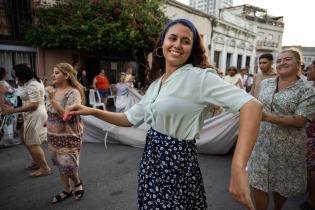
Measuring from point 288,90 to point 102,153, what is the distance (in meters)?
4.09

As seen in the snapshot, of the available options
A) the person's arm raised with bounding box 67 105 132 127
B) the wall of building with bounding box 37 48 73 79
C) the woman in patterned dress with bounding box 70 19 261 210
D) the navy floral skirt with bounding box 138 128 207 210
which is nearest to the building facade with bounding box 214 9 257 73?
the wall of building with bounding box 37 48 73 79

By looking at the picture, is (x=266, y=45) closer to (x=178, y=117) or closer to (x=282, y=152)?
(x=282, y=152)

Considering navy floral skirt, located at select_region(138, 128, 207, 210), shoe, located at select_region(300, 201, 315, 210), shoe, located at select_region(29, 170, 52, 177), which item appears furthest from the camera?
shoe, located at select_region(29, 170, 52, 177)

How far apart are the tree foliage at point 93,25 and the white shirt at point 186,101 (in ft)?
27.9

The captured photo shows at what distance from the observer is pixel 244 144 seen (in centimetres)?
108

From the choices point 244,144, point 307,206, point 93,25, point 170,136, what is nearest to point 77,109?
point 170,136

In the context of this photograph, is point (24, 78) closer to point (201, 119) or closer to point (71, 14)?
point (201, 119)

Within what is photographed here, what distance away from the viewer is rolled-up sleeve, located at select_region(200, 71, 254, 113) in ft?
3.75

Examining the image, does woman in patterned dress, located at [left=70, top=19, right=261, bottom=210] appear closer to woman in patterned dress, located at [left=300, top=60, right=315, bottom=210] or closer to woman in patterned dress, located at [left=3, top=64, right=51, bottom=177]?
woman in patterned dress, located at [left=300, top=60, right=315, bottom=210]

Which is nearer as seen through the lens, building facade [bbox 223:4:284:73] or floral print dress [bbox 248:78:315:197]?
floral print dress [bbox 248:78:315:197]

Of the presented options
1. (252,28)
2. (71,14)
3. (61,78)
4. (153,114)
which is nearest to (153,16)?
(71,14)

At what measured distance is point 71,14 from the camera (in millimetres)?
9711

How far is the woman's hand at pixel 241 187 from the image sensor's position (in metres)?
1.04

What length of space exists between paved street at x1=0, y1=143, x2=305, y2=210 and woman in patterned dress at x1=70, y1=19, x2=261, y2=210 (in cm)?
198
